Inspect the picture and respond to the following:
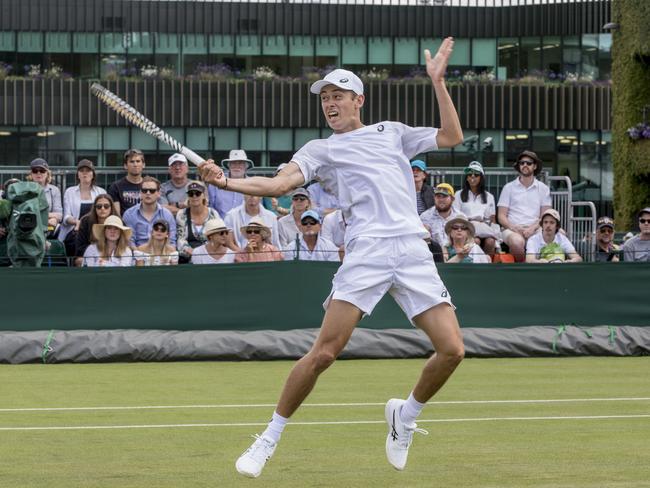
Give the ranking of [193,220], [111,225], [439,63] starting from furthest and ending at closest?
[193,220], [111,225], [439,63]

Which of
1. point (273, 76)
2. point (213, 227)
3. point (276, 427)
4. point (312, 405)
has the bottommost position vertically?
point (312, 405)

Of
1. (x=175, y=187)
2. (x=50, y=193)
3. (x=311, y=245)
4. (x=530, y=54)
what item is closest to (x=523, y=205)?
(x=311, y=245)

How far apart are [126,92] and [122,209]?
32316 millimetres

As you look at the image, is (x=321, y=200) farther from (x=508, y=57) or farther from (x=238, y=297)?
(x=508, y=57)

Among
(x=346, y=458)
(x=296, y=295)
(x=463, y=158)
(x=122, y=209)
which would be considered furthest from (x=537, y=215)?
(x=463, y=158)

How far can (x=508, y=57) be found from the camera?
54219 millimetres

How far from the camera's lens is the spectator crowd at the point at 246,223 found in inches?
643

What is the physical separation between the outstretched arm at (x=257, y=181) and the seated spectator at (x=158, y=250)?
8.00 metres

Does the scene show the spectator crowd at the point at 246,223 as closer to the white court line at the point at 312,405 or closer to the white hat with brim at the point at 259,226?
the white hat with brim at the point at 259,226

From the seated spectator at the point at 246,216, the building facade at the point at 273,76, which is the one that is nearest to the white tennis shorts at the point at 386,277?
the seated spectator at the point at 246,216

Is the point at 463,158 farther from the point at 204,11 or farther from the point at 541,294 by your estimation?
the point at 541,294

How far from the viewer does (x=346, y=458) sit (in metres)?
8.84

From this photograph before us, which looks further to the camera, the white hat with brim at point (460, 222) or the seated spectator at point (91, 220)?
the white hat with brim at point (460, 222)

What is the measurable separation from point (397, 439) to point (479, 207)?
10.1m
